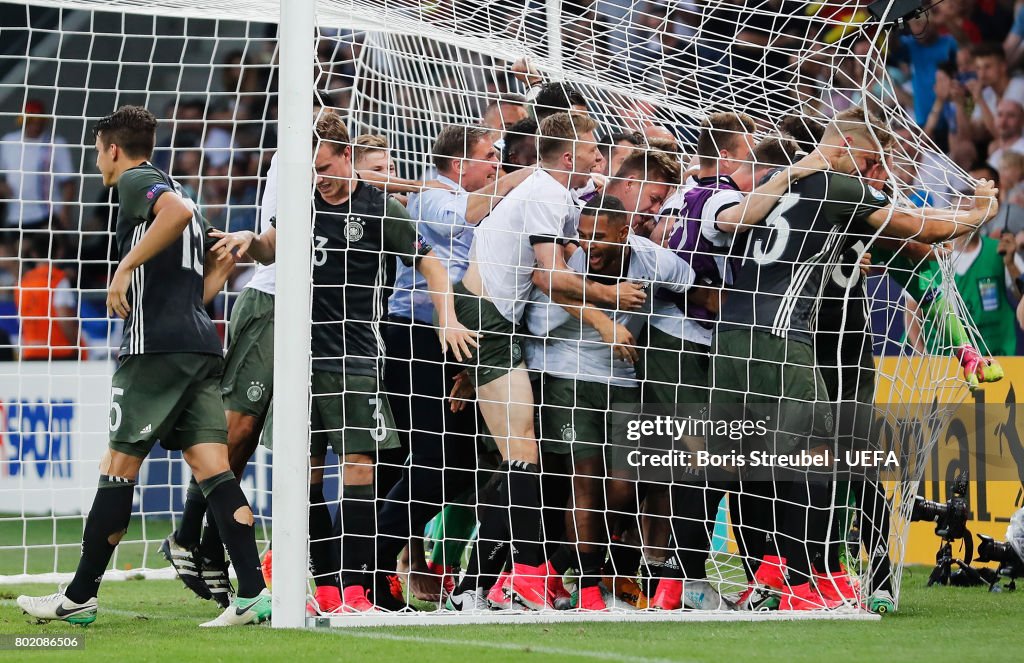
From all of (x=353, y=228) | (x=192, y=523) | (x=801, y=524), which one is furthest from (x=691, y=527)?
(x=192, y=523)

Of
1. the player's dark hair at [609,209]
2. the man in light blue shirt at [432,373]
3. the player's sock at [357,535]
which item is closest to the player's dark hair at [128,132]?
the man in light blue shirt at [432,373]

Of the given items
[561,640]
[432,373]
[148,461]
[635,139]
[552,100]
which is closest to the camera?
[561,640]

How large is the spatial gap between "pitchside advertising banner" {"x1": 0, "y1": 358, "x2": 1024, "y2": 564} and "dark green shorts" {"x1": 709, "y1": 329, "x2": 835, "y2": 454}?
45.8 inches

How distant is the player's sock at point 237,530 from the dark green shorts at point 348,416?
1.86ft

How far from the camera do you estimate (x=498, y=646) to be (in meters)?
4.46

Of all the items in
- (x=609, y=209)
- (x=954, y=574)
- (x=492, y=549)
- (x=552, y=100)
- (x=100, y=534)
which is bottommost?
(x=954, y=574)

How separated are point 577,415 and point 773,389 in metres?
0.85

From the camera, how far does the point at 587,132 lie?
6.09 metres

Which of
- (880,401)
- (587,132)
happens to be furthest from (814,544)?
(587,132)

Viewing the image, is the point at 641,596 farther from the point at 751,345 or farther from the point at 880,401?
the point at 880,401

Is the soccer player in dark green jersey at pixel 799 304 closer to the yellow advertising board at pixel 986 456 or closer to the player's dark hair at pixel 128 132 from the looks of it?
the yellow advertising board at pixel 986 456

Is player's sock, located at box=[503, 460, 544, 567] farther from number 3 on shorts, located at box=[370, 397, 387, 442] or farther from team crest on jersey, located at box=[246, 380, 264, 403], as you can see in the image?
team crest on jersey, located at box=[246, 380, 264, 403]

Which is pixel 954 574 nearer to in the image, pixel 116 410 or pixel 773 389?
pixel 773 389

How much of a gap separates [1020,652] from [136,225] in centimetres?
353
